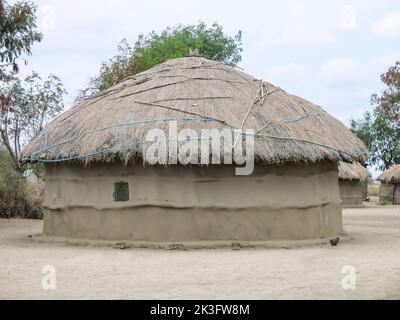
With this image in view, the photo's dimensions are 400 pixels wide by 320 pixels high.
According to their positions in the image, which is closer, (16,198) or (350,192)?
(16,198)

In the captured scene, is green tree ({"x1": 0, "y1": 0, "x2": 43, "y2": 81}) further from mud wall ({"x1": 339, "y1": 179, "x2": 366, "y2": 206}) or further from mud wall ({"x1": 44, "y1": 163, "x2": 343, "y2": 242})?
mud wall ({"x1": 339, "y1": 179, "x2": 366, "y2": 206})

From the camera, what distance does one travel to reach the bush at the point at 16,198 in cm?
1781

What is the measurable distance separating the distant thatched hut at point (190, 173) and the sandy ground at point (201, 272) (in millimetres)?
590

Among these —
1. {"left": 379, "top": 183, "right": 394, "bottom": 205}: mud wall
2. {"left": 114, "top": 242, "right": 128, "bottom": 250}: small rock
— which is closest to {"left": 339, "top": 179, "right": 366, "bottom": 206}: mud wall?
{"left": 379, "top": 183, "right": 394, "bottom": 205}: mud wall

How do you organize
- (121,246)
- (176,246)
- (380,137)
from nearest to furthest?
(176,246)
(121,246)
(380,137)

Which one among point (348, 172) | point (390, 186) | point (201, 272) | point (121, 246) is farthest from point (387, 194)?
point (201, 272)

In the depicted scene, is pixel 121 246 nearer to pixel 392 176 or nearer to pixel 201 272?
pixel 201 272

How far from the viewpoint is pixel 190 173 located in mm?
11039

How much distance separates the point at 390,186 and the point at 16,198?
19004 mm

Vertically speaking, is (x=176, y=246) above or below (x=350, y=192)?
below

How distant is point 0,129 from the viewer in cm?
2084

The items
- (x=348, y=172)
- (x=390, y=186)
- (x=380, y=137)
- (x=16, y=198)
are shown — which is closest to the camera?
(x=16, y=198)

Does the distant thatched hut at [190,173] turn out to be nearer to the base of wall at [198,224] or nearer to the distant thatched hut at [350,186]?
the base of wall at [198,224]

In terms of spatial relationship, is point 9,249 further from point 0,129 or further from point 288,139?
point 0,129
